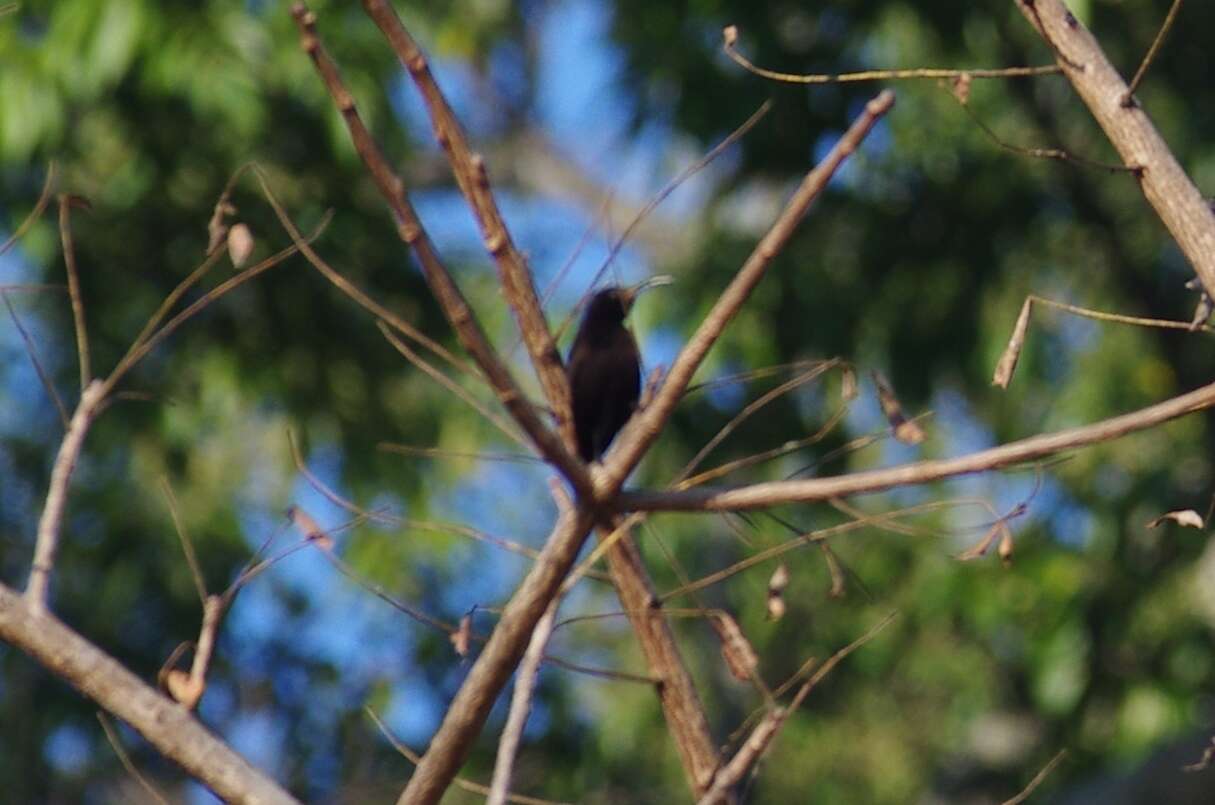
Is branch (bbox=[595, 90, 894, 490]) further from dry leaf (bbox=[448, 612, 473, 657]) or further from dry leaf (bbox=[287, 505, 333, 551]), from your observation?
dry leaf (bbox=[287, 505, 333, 551])

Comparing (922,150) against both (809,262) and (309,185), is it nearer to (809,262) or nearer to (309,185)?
(809,262)

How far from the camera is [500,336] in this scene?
753 cm

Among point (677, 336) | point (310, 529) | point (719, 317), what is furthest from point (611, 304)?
point (677, 336)

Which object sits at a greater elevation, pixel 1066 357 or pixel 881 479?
pixel 881 479

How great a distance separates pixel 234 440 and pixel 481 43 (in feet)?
7.26

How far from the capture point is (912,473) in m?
2.22

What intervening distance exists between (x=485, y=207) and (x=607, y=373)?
3.86 ft

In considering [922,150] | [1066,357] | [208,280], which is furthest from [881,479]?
[1066,357]

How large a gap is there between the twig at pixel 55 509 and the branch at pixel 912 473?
0.71m

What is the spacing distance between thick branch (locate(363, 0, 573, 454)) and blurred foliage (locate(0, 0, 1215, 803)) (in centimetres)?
233

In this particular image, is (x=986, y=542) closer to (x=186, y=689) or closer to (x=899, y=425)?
(x=899, y=425)

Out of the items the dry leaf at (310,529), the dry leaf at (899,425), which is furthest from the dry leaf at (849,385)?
the dry leaf at (310,529)

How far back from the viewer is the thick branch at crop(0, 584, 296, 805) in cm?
234

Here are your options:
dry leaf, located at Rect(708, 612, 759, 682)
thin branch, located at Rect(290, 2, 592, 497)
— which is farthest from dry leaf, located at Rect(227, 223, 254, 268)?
dry leaf, located at Rect(708, 612, 759, 682)
